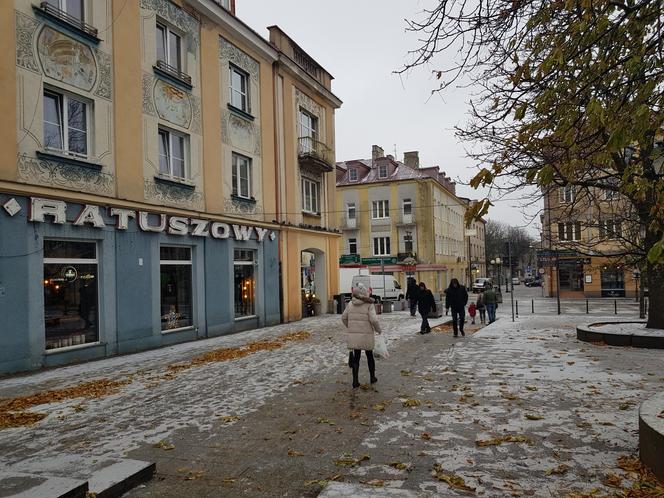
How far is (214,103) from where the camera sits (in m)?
16.5

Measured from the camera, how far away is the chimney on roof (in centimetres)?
5472

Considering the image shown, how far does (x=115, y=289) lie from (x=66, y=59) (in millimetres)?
5451

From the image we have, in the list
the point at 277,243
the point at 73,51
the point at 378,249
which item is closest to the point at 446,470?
the point at 73,51

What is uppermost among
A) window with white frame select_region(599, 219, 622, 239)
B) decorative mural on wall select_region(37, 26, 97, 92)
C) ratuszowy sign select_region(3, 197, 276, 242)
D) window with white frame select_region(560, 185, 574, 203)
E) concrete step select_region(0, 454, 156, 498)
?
decorative mural on wall select_region(37, 26, 97, 92)

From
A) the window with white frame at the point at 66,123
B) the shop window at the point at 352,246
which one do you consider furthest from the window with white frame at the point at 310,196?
the shop window at the point at 352,246

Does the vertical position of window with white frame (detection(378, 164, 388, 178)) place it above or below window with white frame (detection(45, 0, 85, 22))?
above

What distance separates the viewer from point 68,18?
1145 cm

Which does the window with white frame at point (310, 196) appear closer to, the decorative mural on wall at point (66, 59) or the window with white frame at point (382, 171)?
the decorative mural on wall at point (66, 59)

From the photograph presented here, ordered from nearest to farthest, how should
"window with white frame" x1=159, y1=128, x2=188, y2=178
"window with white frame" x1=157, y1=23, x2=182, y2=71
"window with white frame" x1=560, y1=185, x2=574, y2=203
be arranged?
"window with white frame" x1=560, y1=185, x2=574, y2=203 < "window with white frame" x1=159, y1=128, x2=188, y2=178 < "window with white frame" x1=157, y1=23, x2=182, y2=71

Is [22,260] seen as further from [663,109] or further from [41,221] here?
[663,109]

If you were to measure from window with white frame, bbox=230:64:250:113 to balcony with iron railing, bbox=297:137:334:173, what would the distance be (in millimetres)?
3940

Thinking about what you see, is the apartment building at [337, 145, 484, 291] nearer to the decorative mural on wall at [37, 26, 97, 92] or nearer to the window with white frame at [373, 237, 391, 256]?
the window with white frame at [373, 237, 391, 256]

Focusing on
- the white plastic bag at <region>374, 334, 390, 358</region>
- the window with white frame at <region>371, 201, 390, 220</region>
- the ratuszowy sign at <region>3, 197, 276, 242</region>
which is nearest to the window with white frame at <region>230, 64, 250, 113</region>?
the ratuszowy sign at <region>3, 197, 276, 242</region>

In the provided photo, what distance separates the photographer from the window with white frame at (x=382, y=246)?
4916 centimetres
